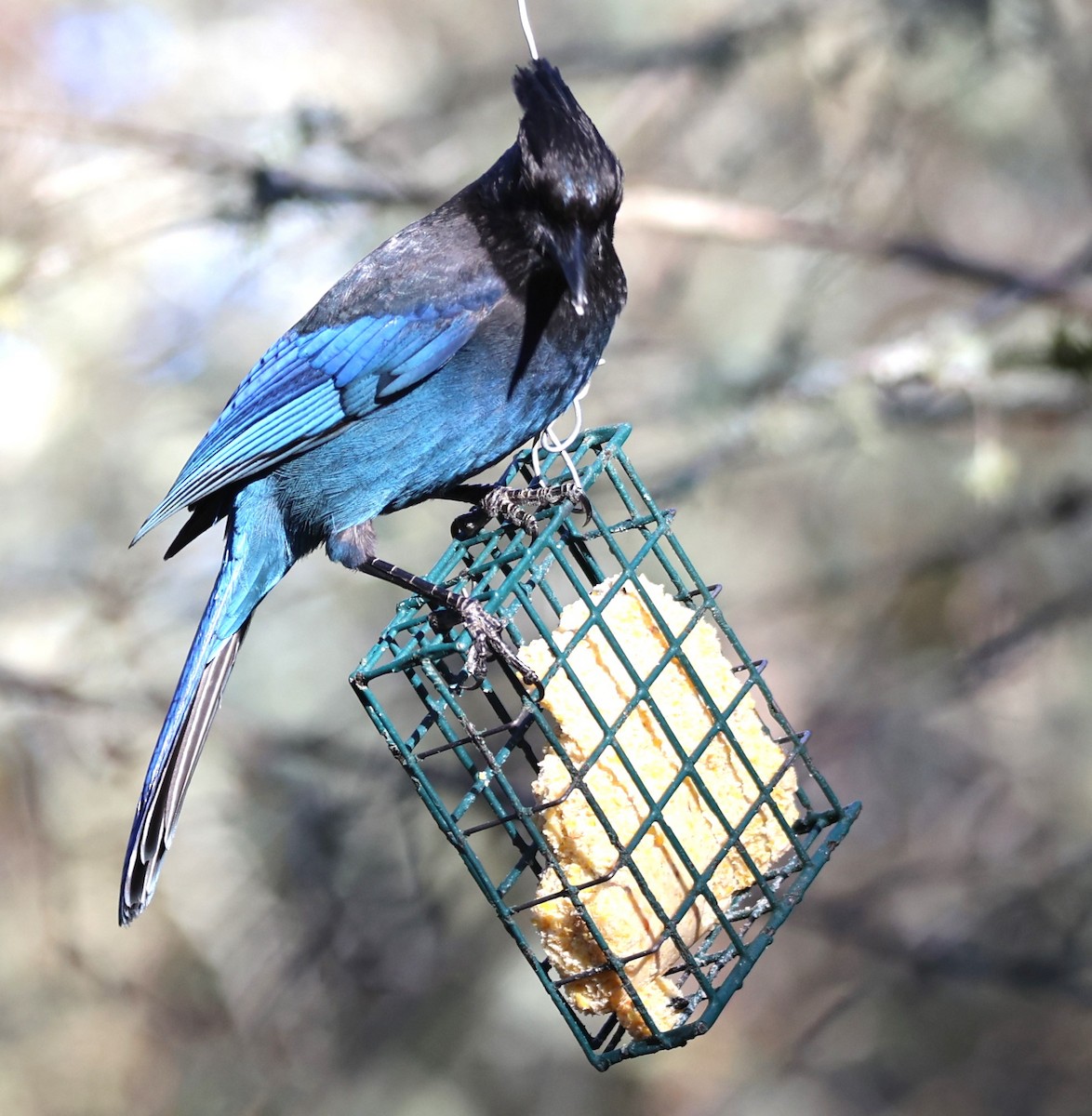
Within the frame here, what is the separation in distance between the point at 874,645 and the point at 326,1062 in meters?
3.74

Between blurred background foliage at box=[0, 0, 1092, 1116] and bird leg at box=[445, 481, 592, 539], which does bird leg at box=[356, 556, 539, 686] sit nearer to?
bird leg at box=[445, 481, 592, 539]

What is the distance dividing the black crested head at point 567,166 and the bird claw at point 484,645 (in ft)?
2.62

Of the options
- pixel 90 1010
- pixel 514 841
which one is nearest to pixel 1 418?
pixel 90 1010

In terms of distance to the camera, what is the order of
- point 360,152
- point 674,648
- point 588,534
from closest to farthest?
1. point 674,648
2. point 588,534
3. point 360,152

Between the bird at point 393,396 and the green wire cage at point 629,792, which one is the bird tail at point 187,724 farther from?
the green wire cage at point 629,792

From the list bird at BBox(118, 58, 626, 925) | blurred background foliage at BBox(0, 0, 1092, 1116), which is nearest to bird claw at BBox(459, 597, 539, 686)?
bird at BBox(118, 58, 626, 925)

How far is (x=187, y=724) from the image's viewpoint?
409 cm

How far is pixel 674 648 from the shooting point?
133 inches

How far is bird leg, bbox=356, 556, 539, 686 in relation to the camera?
11.0ft

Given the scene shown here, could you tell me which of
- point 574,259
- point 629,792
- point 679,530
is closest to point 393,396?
point 574,259

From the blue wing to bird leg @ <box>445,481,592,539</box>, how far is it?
40 centimetres

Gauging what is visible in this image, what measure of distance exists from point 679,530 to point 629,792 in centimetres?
495

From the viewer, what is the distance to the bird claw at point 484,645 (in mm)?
3344

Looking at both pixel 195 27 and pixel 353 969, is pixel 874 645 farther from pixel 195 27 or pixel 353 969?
pixel 195 27
